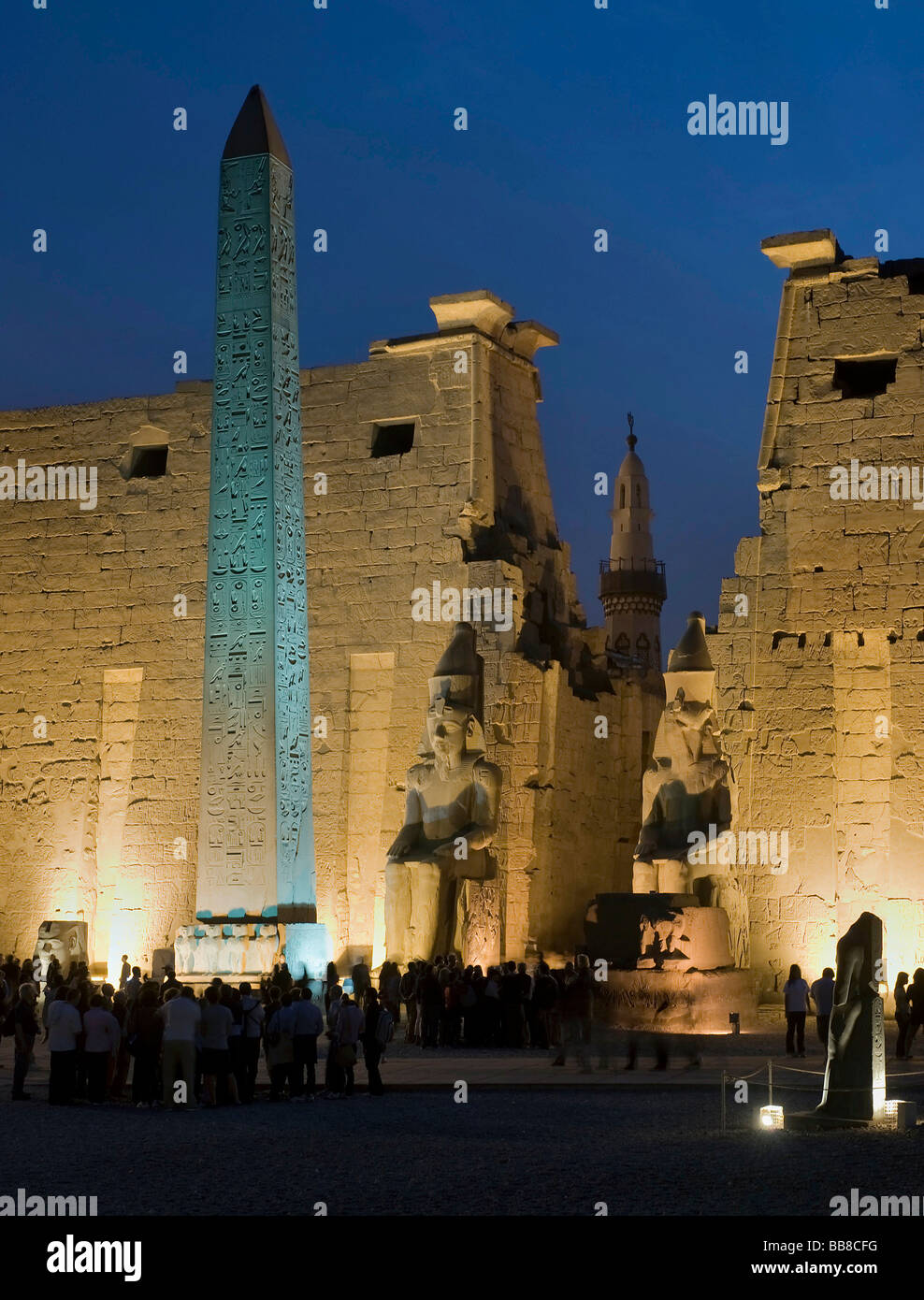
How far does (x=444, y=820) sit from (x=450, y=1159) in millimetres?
7759

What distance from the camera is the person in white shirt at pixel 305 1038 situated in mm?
10945

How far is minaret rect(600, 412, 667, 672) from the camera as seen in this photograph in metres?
39.1

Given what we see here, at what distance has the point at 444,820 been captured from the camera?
630 inches

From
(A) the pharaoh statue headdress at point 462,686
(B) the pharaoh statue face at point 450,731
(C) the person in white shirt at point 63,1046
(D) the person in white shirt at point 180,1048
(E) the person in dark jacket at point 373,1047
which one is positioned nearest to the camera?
(D) the person in white shirt at point 180,1048

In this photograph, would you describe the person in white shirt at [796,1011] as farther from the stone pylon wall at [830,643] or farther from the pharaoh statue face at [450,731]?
the pharaoh statue face at [450,731]

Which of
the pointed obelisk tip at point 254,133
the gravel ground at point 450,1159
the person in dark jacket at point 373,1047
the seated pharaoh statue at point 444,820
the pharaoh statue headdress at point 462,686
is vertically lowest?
the gravel ground at point 450,1159

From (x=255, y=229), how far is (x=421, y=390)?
18.4 feet

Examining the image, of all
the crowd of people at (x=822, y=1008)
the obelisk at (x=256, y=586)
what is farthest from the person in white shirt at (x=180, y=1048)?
the crowd of people at (x=822, y=1008)

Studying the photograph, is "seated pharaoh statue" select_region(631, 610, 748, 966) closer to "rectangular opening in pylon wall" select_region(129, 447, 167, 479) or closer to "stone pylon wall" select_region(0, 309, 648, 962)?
"stone pylon wall" select_region(0, 309, 648, 962)

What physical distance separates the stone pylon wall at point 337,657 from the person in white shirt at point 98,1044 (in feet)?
24.5

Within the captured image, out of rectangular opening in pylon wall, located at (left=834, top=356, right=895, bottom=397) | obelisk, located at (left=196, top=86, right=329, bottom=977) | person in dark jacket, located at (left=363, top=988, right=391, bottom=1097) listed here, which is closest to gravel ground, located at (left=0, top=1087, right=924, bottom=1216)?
person in dark jacket, located at (left=363, top=988, right=391, bottom=1097)

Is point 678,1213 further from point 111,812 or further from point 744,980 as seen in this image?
point 111,812
